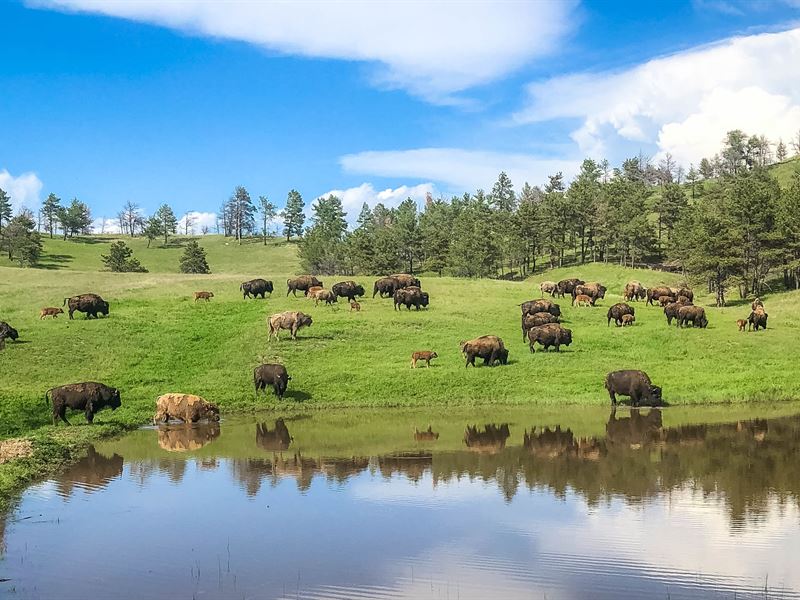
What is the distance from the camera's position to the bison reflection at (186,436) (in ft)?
81.4

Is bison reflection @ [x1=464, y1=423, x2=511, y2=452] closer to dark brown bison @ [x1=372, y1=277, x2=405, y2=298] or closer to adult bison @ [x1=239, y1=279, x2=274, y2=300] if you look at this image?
dark brown bison @ [x1=372, y1=277, x2=405, y2=298]

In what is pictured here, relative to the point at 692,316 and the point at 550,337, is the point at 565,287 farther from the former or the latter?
the point at 550,337

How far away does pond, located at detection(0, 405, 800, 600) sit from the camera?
11.7 metres

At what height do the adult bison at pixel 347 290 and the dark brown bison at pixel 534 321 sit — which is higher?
the adult bison at pixel 347 290

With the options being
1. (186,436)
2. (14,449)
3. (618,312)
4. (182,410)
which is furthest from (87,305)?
(618,312)

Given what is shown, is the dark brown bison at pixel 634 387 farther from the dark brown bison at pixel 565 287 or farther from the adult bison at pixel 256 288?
the adult bison at pixel 256 288

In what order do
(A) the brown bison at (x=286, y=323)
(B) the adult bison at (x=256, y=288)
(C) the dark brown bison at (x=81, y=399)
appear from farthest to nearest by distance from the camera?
(B) the adult bison at (x=256, y=288) < (A) the brown bison at (x=286, y=323) < (C) the dark brown bison at (x=81, y=399)

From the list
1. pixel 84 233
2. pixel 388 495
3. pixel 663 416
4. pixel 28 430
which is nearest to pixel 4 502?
pixel 388 495

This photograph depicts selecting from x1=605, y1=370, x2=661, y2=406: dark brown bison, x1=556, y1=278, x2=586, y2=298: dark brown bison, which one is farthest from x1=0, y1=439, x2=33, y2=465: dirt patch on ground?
x1=556, y1=278, x2=586, y2=298: dark brown bison

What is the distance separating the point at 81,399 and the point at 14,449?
7.75 m

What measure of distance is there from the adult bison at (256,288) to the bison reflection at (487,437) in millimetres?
33260

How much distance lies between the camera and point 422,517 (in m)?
15.5

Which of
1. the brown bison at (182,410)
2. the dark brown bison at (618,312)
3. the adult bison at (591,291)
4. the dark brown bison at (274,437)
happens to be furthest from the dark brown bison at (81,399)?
the adult bison at (591,291)

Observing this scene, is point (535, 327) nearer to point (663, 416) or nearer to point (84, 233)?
point (663, 416)
